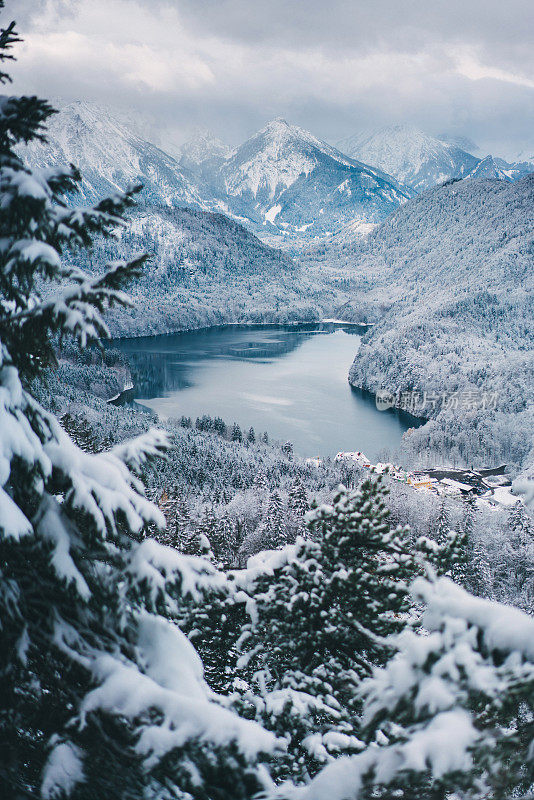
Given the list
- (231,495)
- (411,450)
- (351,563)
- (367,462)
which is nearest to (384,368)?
(411,450)

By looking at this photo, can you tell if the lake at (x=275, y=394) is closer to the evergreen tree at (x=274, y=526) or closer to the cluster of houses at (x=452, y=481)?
the cluster of houses at (x=452, y=481)

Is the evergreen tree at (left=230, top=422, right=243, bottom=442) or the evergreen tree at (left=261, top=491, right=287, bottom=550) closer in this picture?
the evergreen tree at (left=261, top=491, right=287, bottom=550)

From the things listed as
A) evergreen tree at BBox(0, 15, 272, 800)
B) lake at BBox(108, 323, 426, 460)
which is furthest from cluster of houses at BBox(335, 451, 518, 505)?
evergreen tree at BBox(0, 15, 272, 800)

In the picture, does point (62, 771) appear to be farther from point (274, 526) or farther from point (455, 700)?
point (274, 526)

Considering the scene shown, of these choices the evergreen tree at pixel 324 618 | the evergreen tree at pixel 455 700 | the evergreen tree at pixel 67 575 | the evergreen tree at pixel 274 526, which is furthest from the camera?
the evergreen tree at pixel 274 526

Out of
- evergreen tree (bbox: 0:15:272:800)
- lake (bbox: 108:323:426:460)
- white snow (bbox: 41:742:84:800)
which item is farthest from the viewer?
lake (bbox: 108:323:426:460)

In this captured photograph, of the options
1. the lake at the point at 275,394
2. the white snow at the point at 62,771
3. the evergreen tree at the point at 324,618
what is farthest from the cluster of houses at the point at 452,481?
the white snow at the point at 62,771

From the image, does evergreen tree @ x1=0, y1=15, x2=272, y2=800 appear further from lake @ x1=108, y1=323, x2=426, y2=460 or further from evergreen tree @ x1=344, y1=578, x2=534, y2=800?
lake @ x1=108, y1=323, x2=426, y2=460
